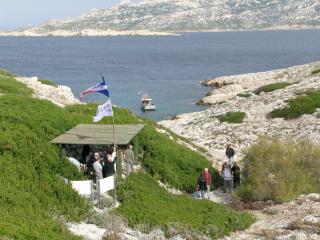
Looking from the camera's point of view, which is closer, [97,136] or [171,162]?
[97,136]

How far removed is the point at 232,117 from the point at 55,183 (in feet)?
97.1

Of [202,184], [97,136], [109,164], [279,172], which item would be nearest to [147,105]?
[279,172]

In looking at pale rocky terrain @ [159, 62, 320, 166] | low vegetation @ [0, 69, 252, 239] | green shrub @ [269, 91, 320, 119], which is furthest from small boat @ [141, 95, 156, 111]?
low vegetation @ [0, 69, 252, 239]

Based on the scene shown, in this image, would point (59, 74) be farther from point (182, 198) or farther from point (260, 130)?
point (182, 198)

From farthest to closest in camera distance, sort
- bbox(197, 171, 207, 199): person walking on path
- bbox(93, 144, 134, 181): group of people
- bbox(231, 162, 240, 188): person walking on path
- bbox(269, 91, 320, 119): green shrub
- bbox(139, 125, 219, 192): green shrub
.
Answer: bbox(269, 91, 320, 119): green shrub, bbox(231, 162, 240, 188): person walking on path, bbox(139, 125, 219, 192): green shrub, bbox(197, 171, 207, 199): person walking on path, bbox(93, 144, 134, 181): group of people

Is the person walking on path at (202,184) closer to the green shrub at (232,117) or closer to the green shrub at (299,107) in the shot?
the green shrub at (299,107)

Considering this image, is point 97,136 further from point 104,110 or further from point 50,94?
point 50,94

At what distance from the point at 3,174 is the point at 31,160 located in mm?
1673

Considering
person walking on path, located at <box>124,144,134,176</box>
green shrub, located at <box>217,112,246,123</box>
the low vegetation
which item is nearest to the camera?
the low vegetation

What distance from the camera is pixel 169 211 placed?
22125mm

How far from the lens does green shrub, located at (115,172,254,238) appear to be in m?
20.7

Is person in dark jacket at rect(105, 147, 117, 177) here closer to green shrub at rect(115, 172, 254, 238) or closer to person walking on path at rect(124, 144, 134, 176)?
green shrub at rect(115, 172, 254, 238)

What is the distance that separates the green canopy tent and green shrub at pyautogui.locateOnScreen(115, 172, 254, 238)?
169cm

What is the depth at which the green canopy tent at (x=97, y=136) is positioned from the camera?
23969mm
